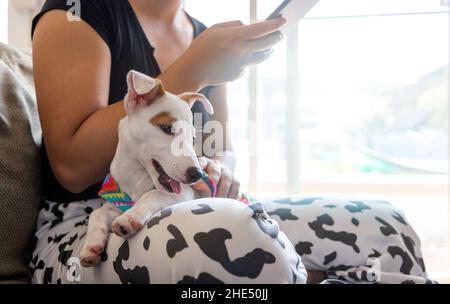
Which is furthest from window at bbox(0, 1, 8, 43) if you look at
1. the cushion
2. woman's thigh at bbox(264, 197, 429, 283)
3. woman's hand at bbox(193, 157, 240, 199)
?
woman's thigh at bbox(264, 197, 429, 283)

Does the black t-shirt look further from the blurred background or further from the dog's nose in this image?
the blurred background

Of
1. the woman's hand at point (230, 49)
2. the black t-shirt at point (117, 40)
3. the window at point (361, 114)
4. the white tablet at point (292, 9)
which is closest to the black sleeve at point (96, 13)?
the black t-shirt at point (117, 40)

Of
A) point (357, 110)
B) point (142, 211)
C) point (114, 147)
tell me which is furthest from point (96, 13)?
point (357, 110)

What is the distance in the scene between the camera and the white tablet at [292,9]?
Answer: 1.61ft

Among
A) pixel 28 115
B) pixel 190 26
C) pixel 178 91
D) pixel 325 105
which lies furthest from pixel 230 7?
pixel 325 105

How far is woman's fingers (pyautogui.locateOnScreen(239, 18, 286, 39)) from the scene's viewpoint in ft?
1.65

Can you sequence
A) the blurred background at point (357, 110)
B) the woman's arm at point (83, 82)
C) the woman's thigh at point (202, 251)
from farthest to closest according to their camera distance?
1. the blurred background at point (357, 110)
2. the woman's arm at point (83, 82)
3. the woman's thigh at point (202, 251)

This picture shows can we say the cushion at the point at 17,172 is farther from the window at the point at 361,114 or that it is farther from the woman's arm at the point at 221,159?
the window at the point at 361,114

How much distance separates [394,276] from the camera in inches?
22.6

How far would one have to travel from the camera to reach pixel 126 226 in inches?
18.3

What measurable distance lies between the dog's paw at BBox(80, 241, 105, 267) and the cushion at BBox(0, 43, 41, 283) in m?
0.15

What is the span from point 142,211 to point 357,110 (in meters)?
1.15

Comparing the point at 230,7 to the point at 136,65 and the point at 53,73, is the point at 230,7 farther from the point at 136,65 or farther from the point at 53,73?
the point at 53,73

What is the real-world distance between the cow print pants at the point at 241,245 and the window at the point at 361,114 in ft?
1.05
